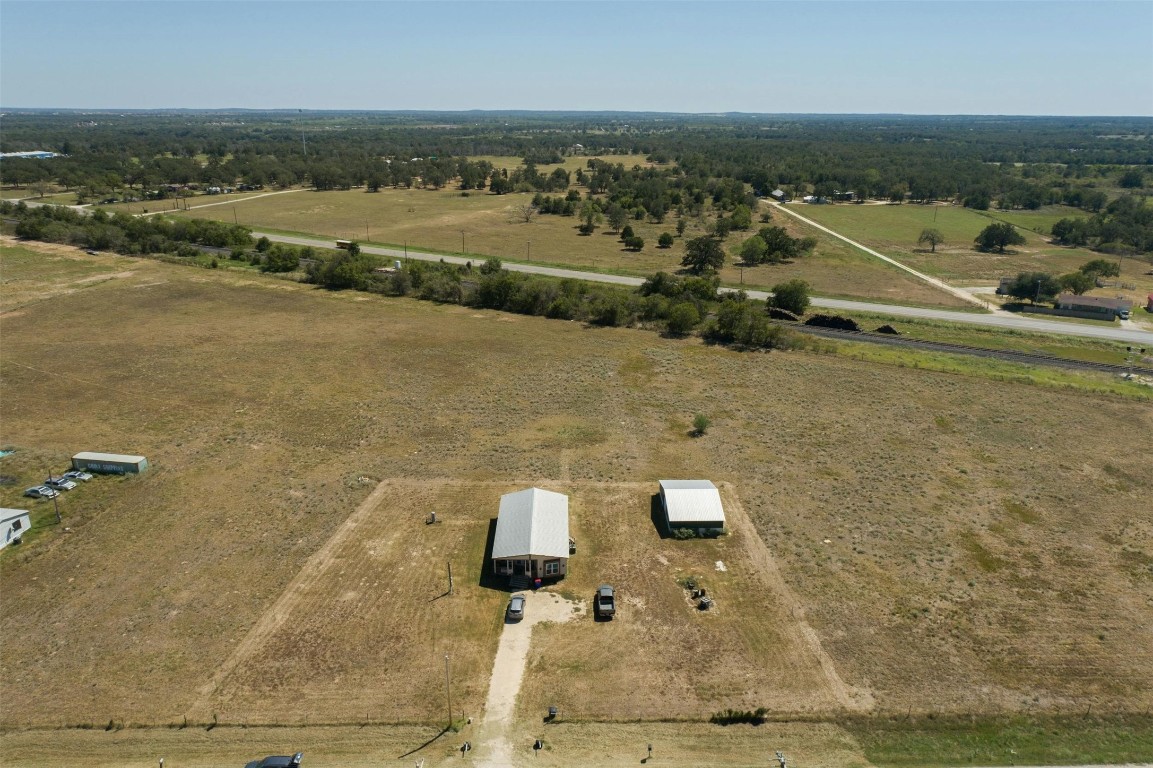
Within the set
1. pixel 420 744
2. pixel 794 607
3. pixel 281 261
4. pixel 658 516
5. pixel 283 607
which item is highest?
pixel 281 261

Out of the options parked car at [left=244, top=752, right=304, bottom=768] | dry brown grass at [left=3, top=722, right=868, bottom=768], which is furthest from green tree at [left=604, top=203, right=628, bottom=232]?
parked car at [left=244, top=752, right=304, bottom=768]

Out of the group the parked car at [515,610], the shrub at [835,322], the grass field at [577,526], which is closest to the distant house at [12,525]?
the grass field at [577,526]

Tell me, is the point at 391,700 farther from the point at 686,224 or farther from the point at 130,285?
the point at 686,224

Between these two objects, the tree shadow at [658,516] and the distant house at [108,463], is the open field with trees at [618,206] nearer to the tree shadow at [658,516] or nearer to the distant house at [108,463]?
the tree shadow at [658,516]

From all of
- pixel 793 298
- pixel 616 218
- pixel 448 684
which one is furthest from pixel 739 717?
pixel 616 218

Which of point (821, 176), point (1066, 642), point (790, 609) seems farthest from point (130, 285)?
point (821, 176)

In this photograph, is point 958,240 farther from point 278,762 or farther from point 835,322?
point 278,762

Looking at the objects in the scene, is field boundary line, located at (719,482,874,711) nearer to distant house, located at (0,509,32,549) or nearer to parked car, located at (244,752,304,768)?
parked car, located at (244,752,304,768)
